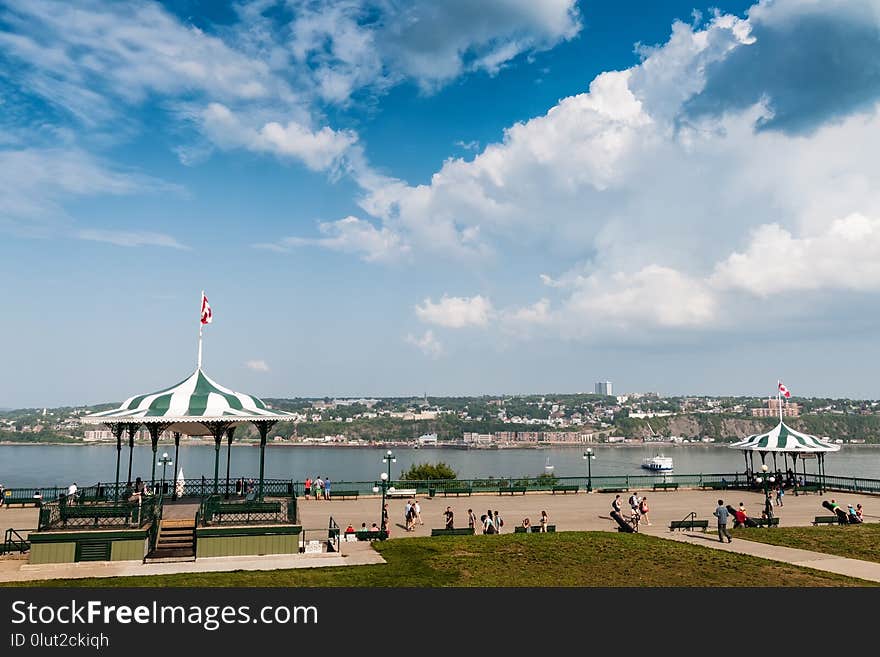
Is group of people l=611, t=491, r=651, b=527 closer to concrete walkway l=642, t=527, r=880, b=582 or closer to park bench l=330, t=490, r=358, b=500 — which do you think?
concrete walkway l=642, t=527, r=880, b=582

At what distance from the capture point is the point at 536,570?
1630cm

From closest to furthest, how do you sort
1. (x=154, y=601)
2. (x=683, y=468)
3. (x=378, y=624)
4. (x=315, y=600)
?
1. (x=378, y=624)
2. (x=154, y=601)
3. (x=315, y=600)
4. (x=683, y=468)

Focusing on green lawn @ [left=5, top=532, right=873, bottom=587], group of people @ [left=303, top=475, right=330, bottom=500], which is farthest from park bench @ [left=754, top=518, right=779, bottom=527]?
group of people @ [left=303, top=475, right=330, bottom=500]

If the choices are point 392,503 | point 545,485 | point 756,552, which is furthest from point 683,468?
point 756,552

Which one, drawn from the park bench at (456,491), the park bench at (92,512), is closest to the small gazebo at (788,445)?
the park bench at (456,491)

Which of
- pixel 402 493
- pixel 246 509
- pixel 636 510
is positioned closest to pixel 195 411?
pixel 246 509

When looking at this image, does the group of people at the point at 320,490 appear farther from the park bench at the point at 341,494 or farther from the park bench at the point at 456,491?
the park bench at the point at 456,491

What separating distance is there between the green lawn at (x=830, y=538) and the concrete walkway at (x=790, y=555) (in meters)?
0.68

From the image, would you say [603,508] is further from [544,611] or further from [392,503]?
[544,611]

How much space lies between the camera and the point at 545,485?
37844 millimetres

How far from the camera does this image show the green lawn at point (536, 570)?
14992 mm

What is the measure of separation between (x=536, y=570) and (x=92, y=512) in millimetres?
12368

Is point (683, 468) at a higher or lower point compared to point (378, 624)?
lower

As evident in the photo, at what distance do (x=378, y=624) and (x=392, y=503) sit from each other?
916 inches
